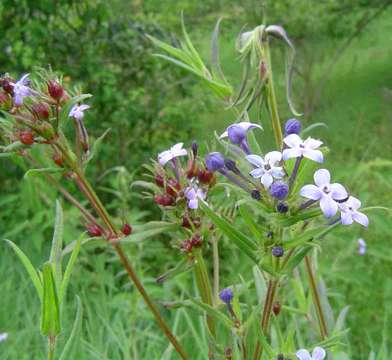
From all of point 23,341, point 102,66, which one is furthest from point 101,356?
point 102,66

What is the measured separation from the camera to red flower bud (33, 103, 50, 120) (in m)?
1.09

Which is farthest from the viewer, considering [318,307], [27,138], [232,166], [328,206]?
[318,307]

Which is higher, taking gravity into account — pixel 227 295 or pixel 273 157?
pixel 273 157

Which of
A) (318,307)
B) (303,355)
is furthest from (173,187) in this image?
(318,307)

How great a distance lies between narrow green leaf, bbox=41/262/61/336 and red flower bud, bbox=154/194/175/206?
0.22 m

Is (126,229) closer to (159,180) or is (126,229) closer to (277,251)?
Result: (159,180)

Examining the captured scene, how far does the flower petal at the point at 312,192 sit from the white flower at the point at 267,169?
44mm

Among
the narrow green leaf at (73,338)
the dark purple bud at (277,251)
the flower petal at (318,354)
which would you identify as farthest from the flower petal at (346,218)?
the narrow green leaf at (73,338)

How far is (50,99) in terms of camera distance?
1117 mm

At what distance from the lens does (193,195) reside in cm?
108

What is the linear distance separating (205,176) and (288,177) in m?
0.18

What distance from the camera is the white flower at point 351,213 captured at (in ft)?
3.01

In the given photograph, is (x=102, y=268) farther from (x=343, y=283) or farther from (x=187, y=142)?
(x=187, y=142)

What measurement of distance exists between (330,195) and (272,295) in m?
0.21
